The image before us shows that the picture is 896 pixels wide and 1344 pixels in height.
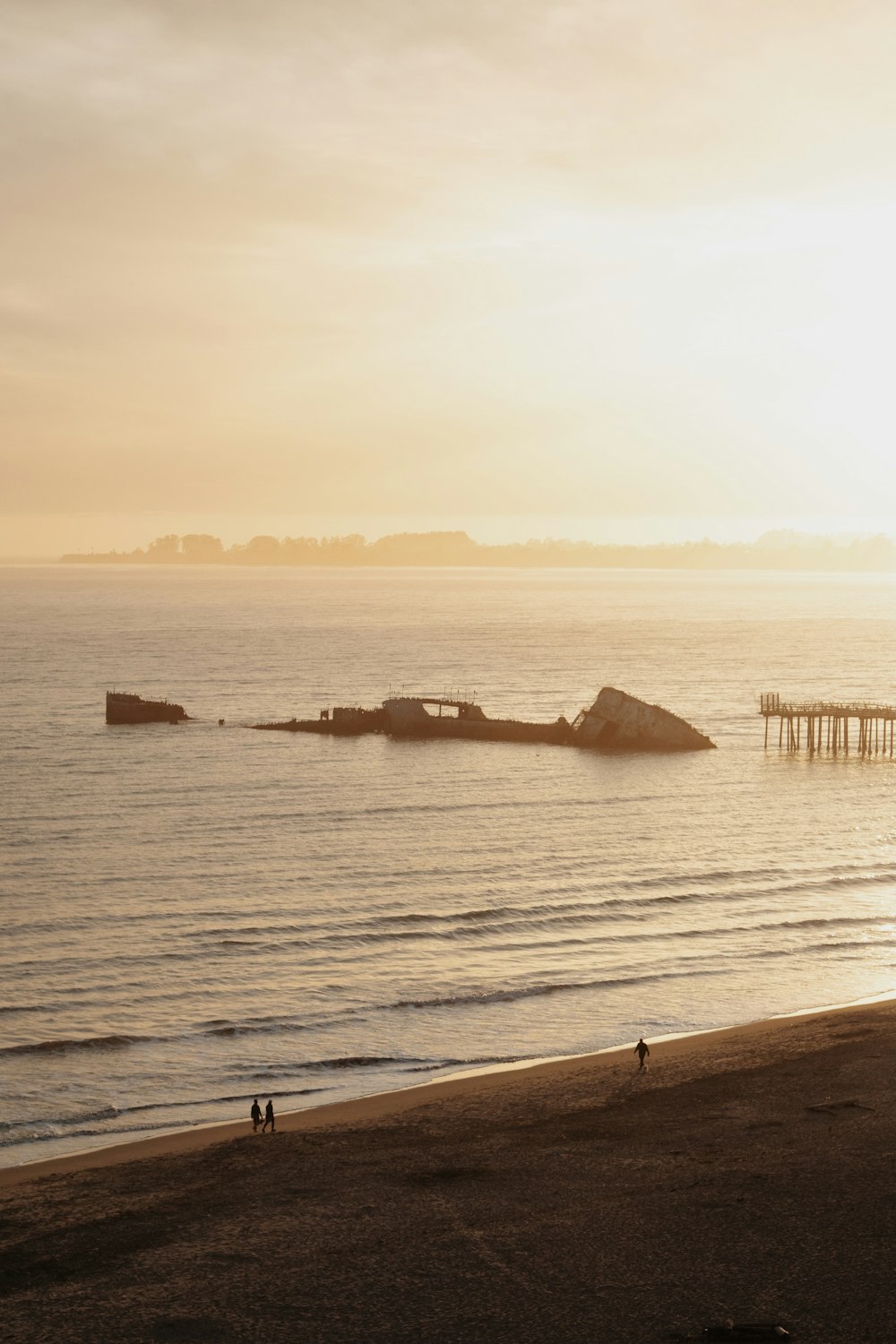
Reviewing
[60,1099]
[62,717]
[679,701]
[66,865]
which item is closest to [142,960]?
[60,1099]

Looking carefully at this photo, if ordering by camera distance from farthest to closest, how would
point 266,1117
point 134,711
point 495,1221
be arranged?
point 134,711, point 266,1117, point 495,1221

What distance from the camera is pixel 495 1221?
70.0 feet

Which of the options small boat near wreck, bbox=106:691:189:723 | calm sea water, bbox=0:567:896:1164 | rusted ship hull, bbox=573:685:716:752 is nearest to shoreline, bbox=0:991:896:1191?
calm sea water, bbox=0:567:896:1164

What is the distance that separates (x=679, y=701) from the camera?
12000 cm

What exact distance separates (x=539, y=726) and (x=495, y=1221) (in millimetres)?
73064

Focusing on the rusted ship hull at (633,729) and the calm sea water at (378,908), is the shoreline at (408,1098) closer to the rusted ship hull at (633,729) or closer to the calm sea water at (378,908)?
the calm sea water at (378,908)

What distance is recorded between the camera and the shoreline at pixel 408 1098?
2527 centimetres

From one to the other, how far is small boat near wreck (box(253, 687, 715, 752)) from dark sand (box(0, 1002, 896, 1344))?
60.9 metres

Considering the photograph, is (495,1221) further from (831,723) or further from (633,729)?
(831,723)

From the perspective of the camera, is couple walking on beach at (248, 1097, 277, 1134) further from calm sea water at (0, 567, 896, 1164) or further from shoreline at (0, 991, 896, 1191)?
calm sea water at (0, 567, 896, 1164)

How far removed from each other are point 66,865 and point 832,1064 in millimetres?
31204

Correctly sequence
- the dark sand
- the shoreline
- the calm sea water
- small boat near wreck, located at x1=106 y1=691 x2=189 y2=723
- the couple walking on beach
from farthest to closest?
small boat near wreck, located at x1=106 y1=691 x2=189 y2=723, the calm sea water, the couple walking on beach, the shoreline, the dark sand

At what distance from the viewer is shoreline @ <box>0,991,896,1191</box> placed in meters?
25.3

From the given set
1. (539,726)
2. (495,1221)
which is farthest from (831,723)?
(495,1221)
